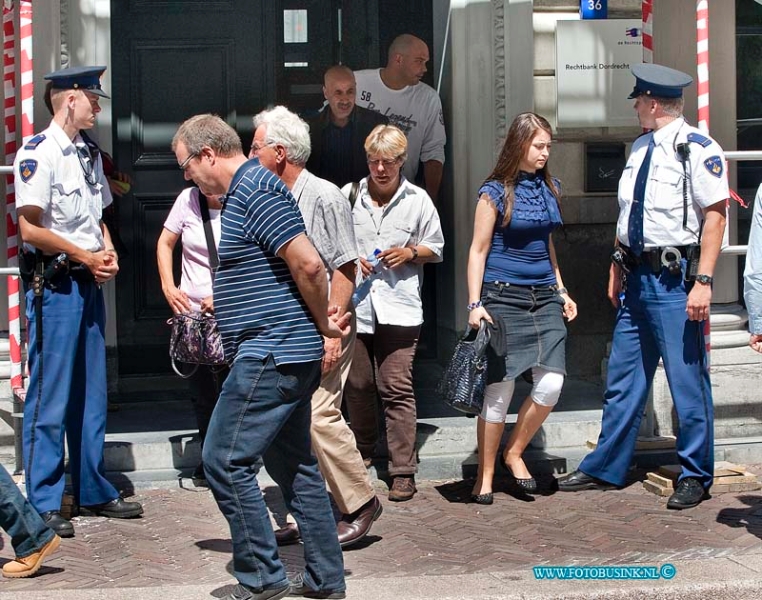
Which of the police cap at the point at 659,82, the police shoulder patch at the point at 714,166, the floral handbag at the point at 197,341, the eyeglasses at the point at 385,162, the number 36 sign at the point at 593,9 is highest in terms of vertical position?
the number 36 sign at the point at 593,9

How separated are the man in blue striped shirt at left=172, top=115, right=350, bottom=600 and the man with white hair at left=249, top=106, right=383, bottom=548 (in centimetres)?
42

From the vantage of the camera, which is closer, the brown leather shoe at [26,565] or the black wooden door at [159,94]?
the brown leather shoe at [26,565]

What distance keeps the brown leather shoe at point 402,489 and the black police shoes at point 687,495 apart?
1274 millimetres

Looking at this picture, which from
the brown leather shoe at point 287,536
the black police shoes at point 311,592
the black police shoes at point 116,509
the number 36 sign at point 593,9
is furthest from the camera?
the number 36 sign at point 593,9

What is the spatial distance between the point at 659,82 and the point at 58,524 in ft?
11.6

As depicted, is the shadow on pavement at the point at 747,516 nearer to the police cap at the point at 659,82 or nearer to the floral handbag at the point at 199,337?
the police cap at the point at 659,82

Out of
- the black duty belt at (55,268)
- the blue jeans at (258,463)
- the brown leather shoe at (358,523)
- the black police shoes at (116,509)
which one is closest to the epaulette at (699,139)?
the brown leather shoe at (358,523)

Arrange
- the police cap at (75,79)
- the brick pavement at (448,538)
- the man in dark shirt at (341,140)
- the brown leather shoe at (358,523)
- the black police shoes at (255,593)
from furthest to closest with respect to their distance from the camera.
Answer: the man in dark shirt at (341,140) → the police cap at (75,79) → the brown leather shoe at (358,523) → the brick pavement at (448,538) → the black police shoes at (255,593)

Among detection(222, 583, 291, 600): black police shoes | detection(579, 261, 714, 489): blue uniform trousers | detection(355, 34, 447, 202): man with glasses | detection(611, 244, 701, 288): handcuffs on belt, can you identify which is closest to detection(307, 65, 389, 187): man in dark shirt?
detection(355, 34, 447, 202): man with glasses

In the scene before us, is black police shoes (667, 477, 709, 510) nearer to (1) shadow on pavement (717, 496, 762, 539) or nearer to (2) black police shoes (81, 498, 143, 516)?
(1) shadow on pavement (717, 496, 762, 539)

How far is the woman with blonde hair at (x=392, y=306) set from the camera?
678cm

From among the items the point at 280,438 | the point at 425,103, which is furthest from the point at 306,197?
the point at 425,103

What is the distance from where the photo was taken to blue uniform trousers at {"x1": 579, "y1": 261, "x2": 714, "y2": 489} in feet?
21.7

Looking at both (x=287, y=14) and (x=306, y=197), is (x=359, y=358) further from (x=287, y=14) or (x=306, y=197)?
(x=287, y=14)
